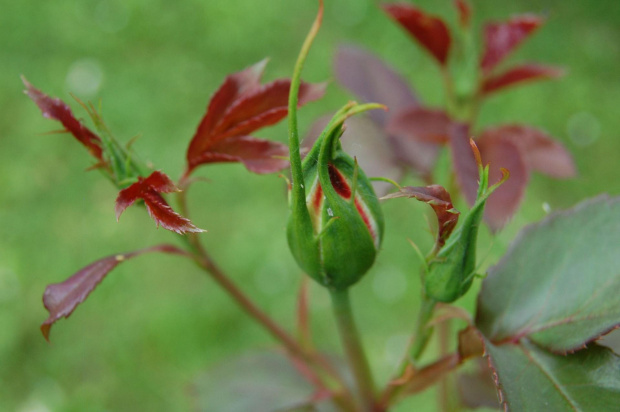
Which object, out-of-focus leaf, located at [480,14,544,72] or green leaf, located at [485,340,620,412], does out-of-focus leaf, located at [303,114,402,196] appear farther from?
green leaf, located at [485,340,620,412]

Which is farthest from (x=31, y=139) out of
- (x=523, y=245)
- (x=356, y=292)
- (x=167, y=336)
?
(x=523, y=245)

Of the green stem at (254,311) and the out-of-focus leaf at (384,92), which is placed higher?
the out-of-focus leaf at (384,92)

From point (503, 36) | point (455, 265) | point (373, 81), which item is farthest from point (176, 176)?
point (455, 265)

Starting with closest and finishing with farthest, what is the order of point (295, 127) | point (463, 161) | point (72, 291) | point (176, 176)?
point (295, 127) → point (72, 291) → point (463, 161) → point (176, 176)

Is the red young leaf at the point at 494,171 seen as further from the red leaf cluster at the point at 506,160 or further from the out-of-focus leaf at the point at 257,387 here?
the out-of-focus leaf at the point at 257,387

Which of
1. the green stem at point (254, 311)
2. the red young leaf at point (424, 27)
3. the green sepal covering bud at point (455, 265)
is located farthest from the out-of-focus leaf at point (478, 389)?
the red young leaf at point (424, 27)

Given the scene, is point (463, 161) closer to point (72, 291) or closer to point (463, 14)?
point (463, 14)

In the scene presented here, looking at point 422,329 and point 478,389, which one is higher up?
point 422,329

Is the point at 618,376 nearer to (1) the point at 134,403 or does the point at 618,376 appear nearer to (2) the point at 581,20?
(1) the point at 134,403
